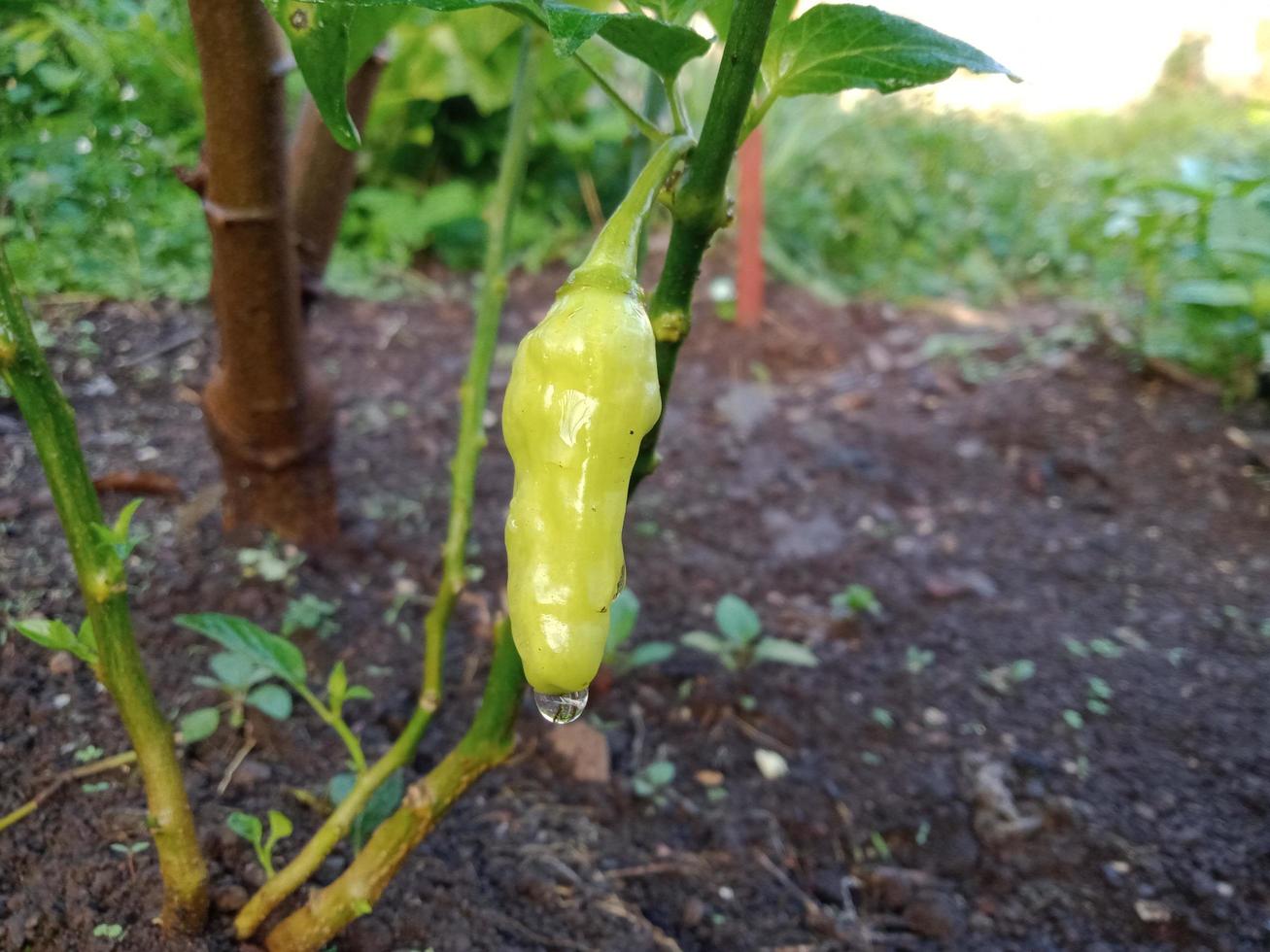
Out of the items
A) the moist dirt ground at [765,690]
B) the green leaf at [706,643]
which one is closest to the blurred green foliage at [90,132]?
the moist dirt ground at [765,690]

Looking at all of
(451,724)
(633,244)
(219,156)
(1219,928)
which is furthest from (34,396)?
(1219,928)

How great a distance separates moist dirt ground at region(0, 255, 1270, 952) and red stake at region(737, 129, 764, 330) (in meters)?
0.57

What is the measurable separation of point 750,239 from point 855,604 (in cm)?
143

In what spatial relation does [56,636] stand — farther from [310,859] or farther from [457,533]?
[457,533]

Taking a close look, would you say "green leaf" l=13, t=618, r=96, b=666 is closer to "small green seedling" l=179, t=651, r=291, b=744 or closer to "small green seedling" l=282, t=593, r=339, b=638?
"small green seedling" l=179, t=651, r=291, b=744

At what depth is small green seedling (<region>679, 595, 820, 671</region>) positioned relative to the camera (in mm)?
1399

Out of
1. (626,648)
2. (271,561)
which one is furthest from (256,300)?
(626,648)

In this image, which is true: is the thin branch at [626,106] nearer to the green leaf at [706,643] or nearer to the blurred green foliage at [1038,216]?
the green leaf at [706,643]

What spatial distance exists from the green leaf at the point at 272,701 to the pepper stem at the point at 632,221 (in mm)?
712

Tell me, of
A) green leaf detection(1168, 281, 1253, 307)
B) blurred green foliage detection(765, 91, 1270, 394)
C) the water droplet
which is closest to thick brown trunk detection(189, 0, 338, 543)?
the water droplet

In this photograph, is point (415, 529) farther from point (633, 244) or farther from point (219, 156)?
point (633, 244)

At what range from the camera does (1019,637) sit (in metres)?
1.61

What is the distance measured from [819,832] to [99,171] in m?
1.38

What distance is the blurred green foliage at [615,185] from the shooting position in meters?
1.39
